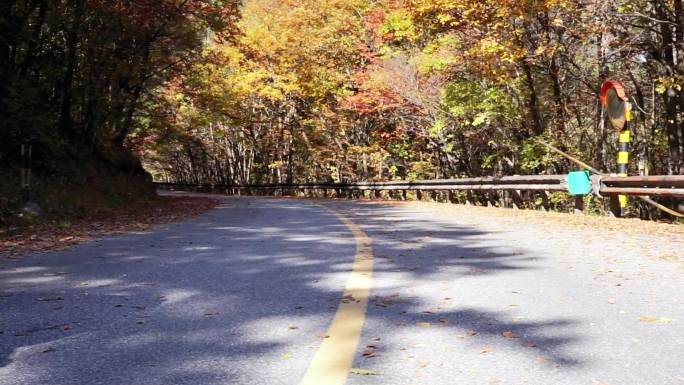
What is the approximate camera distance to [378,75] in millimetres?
21641

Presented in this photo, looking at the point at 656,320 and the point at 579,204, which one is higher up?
the point at 579,204

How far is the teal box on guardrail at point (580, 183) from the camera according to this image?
1166cm

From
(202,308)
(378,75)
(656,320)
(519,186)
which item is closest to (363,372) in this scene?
(202,308)

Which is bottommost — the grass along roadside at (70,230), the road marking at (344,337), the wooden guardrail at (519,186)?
the road marking at (344,337)

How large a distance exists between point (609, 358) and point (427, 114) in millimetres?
18956

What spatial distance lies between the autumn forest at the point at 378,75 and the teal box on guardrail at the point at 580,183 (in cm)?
318

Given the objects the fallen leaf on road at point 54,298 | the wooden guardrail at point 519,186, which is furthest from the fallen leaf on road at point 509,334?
the wooden guardrail at point 519,186

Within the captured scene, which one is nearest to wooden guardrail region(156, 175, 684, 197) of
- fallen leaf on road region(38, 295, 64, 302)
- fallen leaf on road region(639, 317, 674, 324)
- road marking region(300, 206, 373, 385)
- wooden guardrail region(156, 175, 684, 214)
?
wooden guardrail region(156, 175, 684, 214)

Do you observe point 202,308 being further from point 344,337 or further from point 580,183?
point 580,183

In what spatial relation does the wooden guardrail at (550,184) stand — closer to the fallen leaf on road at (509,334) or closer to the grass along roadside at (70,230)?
the fallen leaf on road at (509,334)

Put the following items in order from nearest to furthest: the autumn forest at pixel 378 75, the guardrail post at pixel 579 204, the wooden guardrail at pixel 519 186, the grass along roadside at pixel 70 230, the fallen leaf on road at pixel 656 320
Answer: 1. the fallen leaf on road at pixel 656 320
2. the grass along roadside at pixel 70 230
3. the wooden guardrail at pixel 519 186
4. the guardrail post at pixel 579 204
5. the autumn forest at pixel 378 75

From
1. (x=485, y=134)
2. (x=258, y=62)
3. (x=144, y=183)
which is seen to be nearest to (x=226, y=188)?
(x=258, y=62)

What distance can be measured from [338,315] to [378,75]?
18.7m

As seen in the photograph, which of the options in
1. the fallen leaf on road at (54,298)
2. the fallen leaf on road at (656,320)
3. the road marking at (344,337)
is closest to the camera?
the road marking at (344,337)
